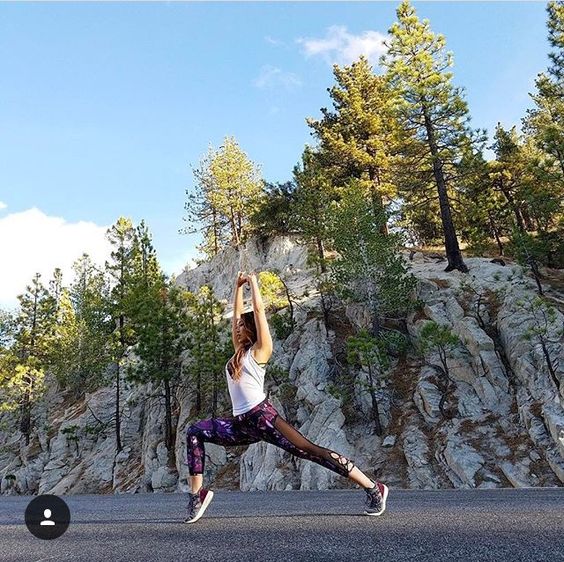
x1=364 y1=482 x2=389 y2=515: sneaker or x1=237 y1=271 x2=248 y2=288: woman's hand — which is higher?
x1=237 y1=271 x2=248 y2=288: woman's hand

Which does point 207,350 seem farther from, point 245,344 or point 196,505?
point 245,344

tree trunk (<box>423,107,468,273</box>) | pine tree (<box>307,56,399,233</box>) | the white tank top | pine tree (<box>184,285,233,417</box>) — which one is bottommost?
the white tank top

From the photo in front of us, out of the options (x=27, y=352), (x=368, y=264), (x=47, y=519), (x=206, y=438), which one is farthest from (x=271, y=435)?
(x=27, y=352)

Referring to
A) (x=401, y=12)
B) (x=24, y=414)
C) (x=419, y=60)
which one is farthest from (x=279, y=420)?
(x=24, y=414)

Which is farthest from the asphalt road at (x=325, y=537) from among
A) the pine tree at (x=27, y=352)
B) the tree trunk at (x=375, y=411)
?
the pine tree at (x=27, y=352)

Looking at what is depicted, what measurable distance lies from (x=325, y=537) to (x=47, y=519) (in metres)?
3.87

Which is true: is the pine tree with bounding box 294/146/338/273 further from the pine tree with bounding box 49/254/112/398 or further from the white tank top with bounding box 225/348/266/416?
the white tank top with bounding box 225/348/266/416

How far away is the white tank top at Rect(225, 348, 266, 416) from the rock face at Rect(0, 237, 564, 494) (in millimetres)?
12559

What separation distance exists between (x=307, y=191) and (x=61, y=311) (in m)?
33.7

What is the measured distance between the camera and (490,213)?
1391 inches

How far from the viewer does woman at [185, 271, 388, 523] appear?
4.55 metres

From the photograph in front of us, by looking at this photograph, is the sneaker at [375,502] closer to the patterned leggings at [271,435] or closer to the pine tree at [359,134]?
the patterned leggings at [271,435]

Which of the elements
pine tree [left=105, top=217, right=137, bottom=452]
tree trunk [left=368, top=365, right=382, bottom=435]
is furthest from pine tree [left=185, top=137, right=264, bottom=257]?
tree trunk [left=368, top=365, right=382, bottom=435]

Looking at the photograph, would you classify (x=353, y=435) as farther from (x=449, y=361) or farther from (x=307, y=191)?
(x=307, y=191)
